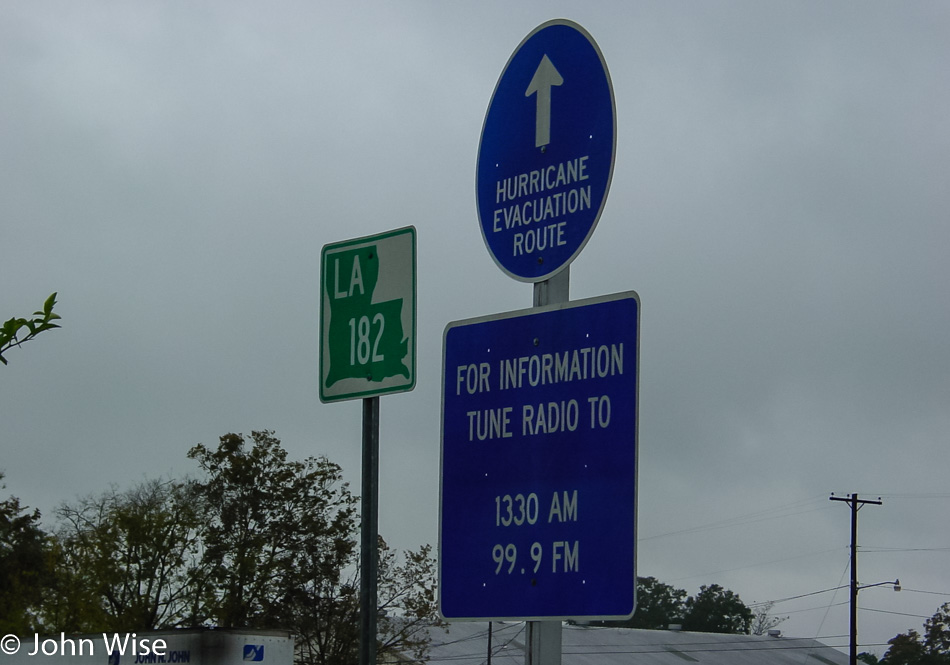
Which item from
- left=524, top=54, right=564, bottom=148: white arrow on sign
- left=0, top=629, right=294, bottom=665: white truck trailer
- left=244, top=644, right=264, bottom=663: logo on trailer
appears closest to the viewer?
left=524, top=54, right=564, bottom=148: white arrow on sign

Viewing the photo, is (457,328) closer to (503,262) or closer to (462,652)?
(503,262)

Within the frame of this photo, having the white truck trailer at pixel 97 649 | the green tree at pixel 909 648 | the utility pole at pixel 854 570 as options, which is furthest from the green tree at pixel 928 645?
the white truck trailer at pixel 97 649

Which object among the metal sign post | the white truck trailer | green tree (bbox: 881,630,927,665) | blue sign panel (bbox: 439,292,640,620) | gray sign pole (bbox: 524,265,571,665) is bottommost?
green tree (bbox: 881,630,927,665)

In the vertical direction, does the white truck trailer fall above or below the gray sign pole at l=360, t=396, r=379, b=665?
A: below

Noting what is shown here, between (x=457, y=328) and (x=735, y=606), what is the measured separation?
10301cm

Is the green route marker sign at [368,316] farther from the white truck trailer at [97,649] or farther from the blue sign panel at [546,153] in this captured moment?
the white truck trailer at [97,649]

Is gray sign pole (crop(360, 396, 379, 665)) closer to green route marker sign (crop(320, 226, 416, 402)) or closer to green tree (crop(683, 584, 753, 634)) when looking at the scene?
green route marker sign (crop(320, 226, 416, 402))

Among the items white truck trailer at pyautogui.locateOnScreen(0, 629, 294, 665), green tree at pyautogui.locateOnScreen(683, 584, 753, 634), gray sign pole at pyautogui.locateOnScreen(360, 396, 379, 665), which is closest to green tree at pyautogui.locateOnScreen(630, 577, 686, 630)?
green tree at pyautogui.locateOnScreen(683, 584, 753, 634)

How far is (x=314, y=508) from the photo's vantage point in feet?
126

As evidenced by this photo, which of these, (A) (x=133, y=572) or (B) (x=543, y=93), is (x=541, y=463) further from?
(A) (x=133, y=572)

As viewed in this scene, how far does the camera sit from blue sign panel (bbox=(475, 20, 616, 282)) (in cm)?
314

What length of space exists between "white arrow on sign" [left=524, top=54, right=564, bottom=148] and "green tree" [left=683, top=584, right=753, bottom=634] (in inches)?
3868

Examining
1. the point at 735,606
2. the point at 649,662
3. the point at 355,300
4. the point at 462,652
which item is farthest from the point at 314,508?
→ the point at 735,606

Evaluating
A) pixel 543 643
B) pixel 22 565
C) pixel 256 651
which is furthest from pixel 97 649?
pixel 22 565
